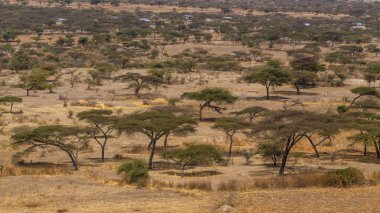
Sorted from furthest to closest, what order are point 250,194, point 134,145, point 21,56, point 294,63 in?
point 21,56 < point 294,63 < point 134,145 < point 250,194

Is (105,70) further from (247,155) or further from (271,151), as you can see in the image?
(271,151)

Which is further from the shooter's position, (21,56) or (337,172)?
(21,56)

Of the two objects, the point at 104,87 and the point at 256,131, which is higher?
the point at 256,131

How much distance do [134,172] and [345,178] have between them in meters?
9.77

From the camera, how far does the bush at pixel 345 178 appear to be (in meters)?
26.0

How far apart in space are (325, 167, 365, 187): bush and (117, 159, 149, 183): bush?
8603 millimetres

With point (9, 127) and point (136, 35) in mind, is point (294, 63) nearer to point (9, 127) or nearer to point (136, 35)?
point (9, 127)

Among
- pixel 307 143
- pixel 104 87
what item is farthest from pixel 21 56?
pixel 307 143

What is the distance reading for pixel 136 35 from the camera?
402 ft

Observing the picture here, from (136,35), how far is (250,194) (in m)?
101

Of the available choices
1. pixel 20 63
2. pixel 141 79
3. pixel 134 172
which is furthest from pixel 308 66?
pixel 134 172

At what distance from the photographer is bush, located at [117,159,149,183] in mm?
27281

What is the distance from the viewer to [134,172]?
89.6 ft

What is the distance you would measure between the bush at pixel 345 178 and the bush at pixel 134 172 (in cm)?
860
